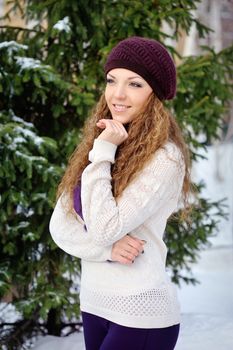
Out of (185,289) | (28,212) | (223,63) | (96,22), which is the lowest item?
(185,289)

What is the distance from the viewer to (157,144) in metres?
2.01

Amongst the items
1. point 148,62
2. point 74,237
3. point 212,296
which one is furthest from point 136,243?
point 212,296

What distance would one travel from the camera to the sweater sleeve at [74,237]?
1.97 meters

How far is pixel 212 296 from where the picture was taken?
718 centimetres

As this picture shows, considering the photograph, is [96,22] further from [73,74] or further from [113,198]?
[113,198]

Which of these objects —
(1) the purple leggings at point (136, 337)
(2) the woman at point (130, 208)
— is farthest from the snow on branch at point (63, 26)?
(1) the purple leggings at point (136, 337)

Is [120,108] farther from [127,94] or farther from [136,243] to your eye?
[136,243]

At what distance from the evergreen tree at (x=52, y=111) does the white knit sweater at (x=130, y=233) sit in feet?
5.09

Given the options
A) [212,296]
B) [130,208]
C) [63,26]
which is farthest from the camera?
[212,296]

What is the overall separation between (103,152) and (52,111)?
2208 mm

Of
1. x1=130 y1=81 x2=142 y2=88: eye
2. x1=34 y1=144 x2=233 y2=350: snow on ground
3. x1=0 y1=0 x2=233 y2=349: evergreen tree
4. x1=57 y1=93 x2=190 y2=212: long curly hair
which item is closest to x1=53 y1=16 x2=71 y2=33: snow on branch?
x1=0 y1=0 x2=233 y2=349: evergreen tree

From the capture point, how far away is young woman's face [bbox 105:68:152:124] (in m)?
2.04

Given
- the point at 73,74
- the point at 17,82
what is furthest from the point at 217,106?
the point at 17,82

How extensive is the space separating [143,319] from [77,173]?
0.62 meters
